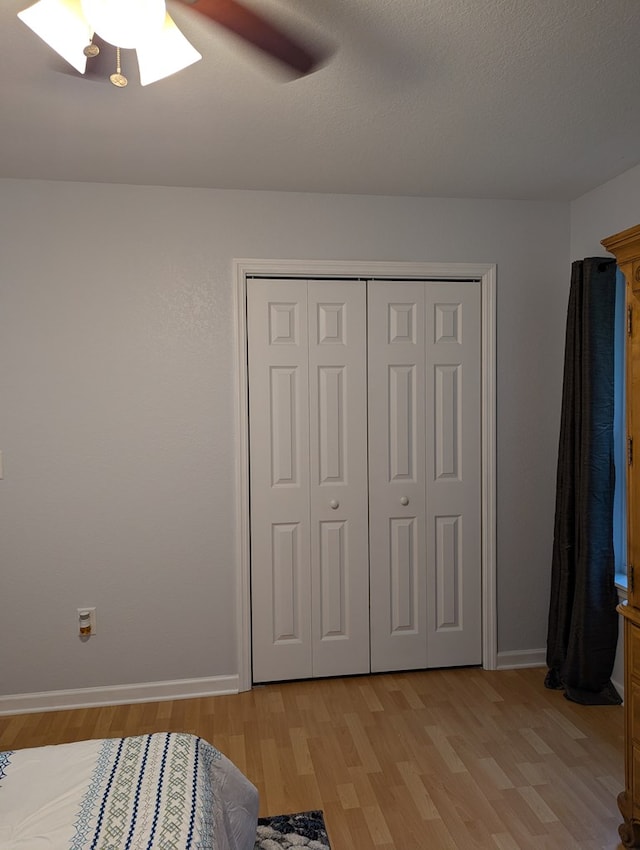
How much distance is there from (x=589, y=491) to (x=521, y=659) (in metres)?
1.11

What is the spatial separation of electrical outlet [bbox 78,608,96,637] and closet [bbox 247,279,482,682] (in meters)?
0.79

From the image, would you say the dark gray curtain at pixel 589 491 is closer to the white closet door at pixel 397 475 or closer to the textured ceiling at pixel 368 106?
the textured ceiling at pixel 368 106

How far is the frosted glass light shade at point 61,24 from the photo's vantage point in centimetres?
145

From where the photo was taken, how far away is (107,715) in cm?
318

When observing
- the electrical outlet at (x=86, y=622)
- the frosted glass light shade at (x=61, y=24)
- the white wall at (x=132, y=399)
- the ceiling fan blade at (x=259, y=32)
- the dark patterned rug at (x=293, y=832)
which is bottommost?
the dark patterned rug at (x=293, y=832)

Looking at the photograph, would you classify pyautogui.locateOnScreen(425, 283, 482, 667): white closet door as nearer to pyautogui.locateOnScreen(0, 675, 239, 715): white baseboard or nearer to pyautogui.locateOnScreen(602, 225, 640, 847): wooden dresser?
pyautogui.locateOnScreen(0, 675, 239, 715): white baseboard

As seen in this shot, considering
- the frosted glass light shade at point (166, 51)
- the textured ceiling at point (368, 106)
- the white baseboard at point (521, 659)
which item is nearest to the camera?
the frosted glass light shade at point (166, 51)

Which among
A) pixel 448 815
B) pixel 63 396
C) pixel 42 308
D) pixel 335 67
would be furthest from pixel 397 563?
pixel 335 67

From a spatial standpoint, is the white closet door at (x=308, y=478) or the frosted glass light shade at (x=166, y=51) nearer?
the frosted glass light shade at (x=166, y=51)

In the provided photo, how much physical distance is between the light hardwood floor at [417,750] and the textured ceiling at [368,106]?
250cm

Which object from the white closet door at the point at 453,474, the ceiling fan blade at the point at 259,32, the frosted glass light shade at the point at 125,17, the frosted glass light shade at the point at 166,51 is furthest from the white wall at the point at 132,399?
the frosted glass light shade at the point at 125,17

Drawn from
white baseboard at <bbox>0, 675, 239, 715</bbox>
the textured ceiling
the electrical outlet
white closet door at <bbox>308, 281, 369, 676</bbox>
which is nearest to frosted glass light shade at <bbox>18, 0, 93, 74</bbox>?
the textured ceiling

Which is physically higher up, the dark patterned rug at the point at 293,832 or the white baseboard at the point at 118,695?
the white baseboard at the point at 118,695

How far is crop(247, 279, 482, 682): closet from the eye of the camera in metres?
3.43
